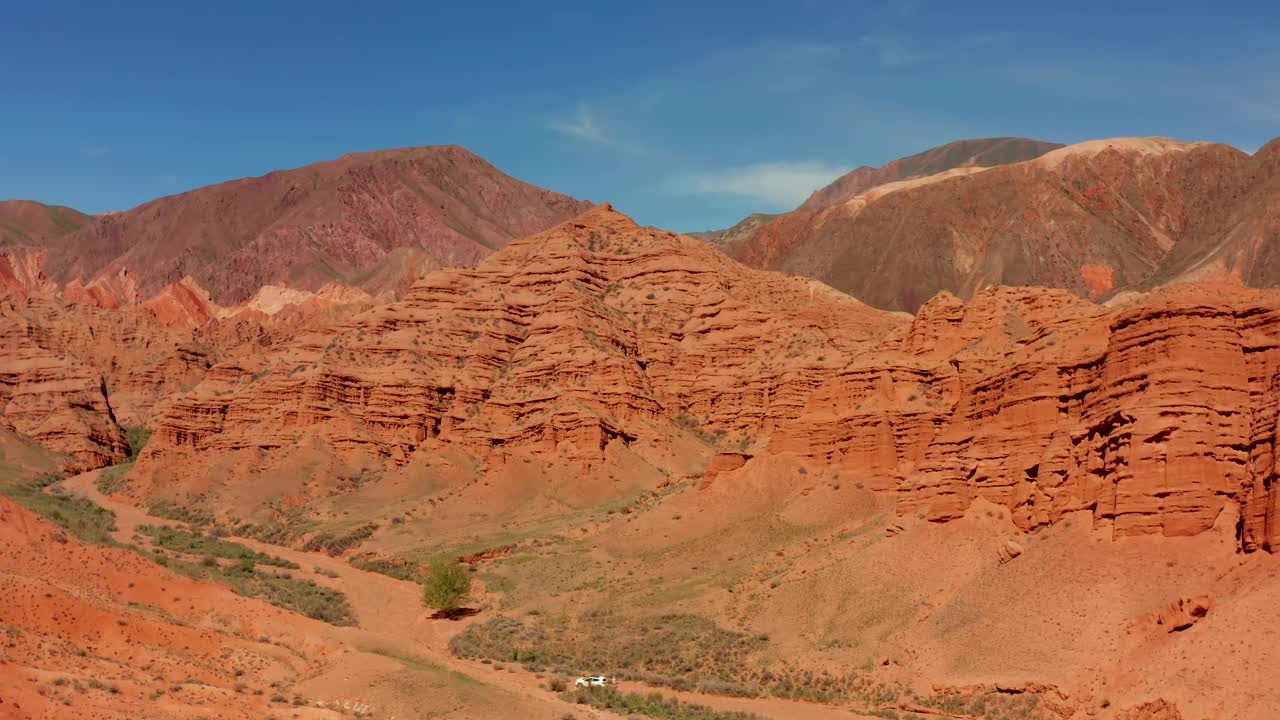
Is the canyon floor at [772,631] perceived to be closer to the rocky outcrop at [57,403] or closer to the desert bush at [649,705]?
the desert bush at [649,705]

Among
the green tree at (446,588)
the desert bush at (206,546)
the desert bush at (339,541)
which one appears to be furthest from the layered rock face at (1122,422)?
the desert bush at (206,546)

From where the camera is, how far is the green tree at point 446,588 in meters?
58.9

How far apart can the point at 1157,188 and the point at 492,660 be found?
432 ft

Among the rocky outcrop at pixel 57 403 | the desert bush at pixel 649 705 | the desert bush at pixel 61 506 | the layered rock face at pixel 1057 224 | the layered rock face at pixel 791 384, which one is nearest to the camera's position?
the layered rock face at pixel 791 384

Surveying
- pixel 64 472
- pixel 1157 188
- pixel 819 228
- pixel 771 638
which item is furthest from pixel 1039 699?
pixel 819 228

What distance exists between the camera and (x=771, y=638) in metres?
46.6

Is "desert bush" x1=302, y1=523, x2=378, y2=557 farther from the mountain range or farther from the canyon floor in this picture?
the canyon floor

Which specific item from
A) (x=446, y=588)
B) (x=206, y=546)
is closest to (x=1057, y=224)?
(x=206, y=546)

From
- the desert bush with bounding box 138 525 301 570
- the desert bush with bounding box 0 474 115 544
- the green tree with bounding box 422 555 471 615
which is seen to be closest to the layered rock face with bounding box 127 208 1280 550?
the desert bush with bounding box 0 474 115 544

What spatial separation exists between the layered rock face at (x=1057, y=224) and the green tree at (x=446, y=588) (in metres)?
91.9

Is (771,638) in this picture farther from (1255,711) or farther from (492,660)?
(1255,711)

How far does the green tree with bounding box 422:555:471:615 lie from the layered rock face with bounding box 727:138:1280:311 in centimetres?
9189

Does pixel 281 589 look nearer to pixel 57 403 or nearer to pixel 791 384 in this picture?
pixel 791 384

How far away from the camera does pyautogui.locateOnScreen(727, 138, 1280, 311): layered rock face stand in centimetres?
14600
